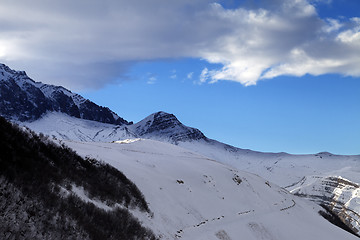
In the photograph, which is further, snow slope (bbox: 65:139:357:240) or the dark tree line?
snow slope (bbox: 65:139:357:240)

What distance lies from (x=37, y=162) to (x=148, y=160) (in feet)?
82.9

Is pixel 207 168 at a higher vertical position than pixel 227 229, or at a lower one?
higher

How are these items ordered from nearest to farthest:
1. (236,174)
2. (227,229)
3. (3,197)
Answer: (3,197)
(227,229)
(236,174)

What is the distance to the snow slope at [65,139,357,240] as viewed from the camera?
27017 mm

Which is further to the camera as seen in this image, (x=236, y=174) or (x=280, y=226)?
(x=236, y=174)

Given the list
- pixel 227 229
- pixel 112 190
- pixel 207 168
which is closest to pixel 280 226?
pixel 227 229

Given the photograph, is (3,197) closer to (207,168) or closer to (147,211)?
(147,211)

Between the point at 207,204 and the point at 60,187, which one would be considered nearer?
the point at 60,187

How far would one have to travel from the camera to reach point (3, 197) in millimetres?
12914

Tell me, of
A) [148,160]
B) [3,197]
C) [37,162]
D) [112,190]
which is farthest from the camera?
[148,160]

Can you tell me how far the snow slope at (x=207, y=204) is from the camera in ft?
88.6

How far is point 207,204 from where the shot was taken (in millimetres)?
35719

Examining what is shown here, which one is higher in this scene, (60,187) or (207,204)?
(60,187)

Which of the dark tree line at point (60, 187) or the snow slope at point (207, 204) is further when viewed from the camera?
the snow slope at point (207, 204)
